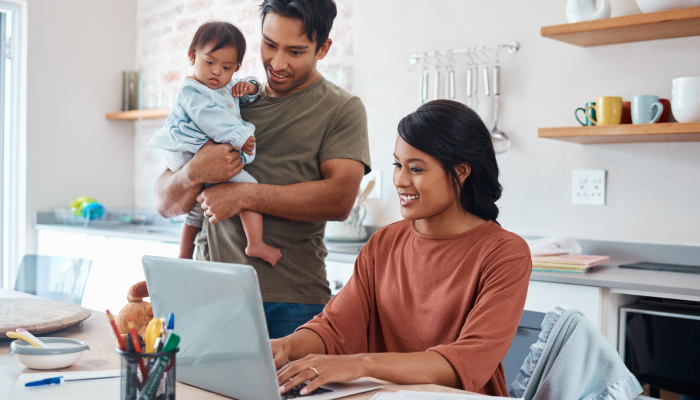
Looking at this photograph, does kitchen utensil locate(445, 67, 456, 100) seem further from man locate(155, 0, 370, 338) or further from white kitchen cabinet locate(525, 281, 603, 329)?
man locate(155, 0, 370, 338)

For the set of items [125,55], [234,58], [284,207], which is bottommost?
[284,207]

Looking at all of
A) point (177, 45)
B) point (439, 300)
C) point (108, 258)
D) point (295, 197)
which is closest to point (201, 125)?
point (295, 197)

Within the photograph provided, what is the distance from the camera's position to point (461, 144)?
4.23ft

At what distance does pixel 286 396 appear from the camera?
94 centimetres

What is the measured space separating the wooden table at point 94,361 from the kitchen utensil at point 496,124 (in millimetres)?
1697

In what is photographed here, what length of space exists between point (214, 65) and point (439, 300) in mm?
837

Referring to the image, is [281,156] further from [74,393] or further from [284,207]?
[74,393]

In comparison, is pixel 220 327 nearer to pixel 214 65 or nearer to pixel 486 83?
pixel 214 65

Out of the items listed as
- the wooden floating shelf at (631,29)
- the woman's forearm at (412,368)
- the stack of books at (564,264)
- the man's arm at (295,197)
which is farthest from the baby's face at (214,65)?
the wooden floating shelf at (631,29)

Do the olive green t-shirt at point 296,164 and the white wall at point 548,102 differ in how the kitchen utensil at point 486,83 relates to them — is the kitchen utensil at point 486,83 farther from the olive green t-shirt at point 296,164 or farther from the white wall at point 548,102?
the olive green t-shirt at point 296,164

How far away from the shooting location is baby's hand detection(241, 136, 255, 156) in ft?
4.94

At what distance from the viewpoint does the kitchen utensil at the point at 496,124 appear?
8.50ft

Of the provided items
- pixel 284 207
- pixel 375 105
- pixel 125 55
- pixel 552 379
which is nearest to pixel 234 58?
pixel 284 207

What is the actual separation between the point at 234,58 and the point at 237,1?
82.0 inches
